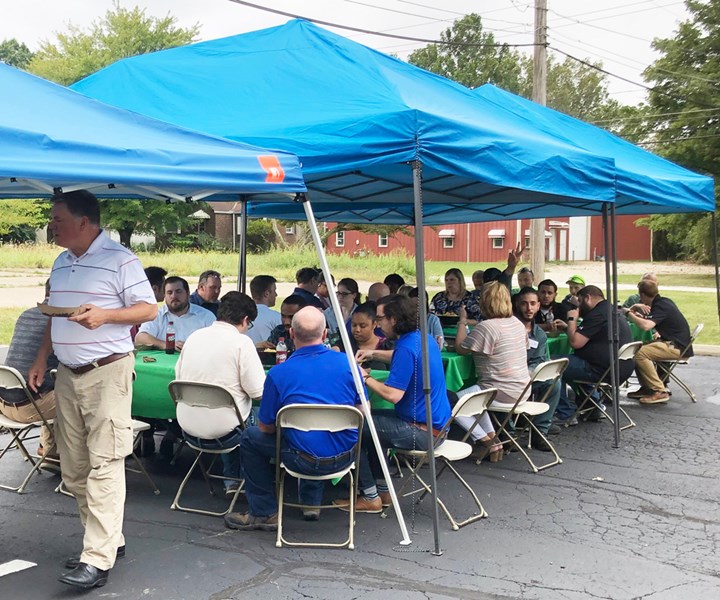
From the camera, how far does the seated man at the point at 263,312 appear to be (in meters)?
6.68

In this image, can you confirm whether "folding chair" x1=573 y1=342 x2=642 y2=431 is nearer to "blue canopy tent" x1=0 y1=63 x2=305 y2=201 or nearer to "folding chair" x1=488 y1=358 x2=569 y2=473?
"folding chair" x1=488 y1=358 x2=569 y2=473

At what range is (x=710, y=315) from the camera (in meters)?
18.9

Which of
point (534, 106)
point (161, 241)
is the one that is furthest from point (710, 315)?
point (161, 241)

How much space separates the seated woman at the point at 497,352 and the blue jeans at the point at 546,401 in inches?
24.1

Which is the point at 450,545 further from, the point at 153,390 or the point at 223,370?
the point at 153,390

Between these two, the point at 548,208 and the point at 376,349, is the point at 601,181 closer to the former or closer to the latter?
the point at 376,349

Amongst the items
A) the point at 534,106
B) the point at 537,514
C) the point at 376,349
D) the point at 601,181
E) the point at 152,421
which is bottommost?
the point at 537,514

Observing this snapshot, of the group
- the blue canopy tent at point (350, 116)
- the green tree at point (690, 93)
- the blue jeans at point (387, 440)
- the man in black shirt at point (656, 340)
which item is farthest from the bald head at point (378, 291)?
the green tree at point (690, 93)

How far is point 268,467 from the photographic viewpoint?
4.62 meters

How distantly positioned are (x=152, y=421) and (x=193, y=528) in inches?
56.3

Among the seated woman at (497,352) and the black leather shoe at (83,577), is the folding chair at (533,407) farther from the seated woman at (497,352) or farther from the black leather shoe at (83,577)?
the black leather shoe at (83,577)

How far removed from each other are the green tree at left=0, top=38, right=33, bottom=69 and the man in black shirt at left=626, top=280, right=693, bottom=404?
61345mm

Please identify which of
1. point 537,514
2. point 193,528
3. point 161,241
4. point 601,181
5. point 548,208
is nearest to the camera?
A: point 193,528

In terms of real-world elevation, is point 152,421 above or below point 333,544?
above
